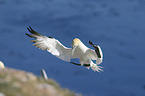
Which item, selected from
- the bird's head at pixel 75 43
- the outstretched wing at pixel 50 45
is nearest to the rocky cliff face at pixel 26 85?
the outstretched wing at pixel 50 45

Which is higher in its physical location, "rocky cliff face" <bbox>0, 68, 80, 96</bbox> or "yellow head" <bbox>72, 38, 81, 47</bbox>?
"yellow head" <bbox>72, 38, 81, 47</bbox>

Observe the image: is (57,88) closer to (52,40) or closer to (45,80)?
(45,80)

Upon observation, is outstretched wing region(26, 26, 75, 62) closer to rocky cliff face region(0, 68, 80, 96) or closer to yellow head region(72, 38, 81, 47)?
yellow head region(72, 38, 81, 47)

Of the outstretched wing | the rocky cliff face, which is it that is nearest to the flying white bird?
the outstretched wing

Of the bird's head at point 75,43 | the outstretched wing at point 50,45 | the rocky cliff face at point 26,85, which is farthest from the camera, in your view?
the outstretched wing at point 50,45

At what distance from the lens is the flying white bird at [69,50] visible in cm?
1559

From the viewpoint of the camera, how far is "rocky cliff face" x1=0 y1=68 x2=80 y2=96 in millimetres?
12617

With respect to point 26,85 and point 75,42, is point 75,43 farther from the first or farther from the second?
point 26,85

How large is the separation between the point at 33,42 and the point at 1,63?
2550 millimetres

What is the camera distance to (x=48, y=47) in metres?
16.1

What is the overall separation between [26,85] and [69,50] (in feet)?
12.2

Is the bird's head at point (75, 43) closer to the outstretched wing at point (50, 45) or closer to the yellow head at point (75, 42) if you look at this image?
the yellow head at point (75, 42)

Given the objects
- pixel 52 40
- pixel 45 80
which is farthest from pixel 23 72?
pixel 52 40

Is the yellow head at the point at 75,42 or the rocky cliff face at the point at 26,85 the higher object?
the yellow head at the point at 75,42
